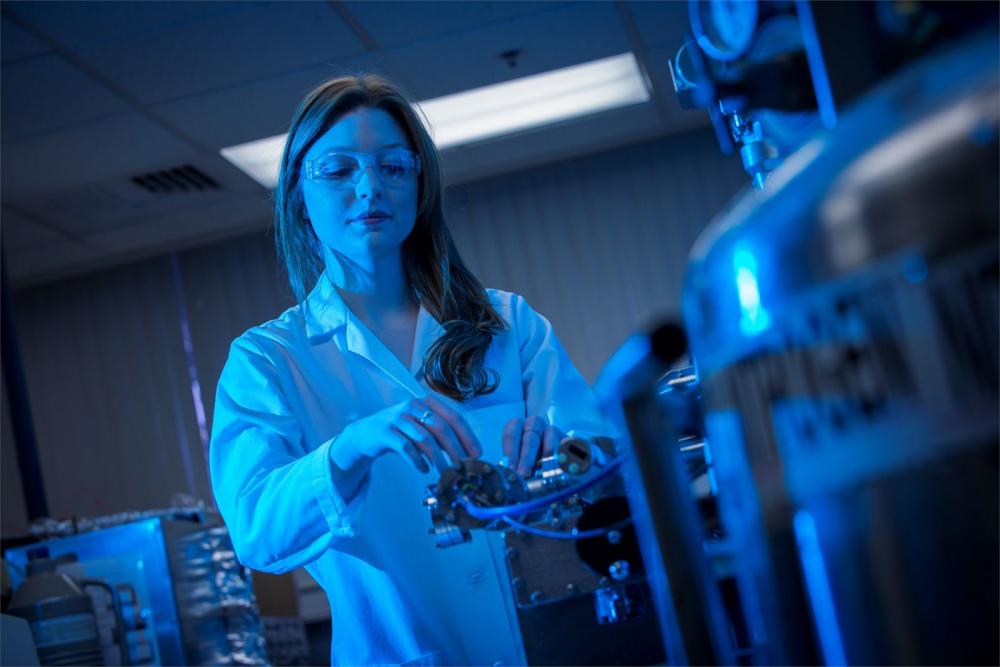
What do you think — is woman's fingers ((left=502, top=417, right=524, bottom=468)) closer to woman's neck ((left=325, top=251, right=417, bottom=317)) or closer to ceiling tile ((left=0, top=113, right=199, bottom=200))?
woman's neck ((left=325, top=251, right=417, bottom=317))

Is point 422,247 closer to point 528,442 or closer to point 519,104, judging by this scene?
point 528,442

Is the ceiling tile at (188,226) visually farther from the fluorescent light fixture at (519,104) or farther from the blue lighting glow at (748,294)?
the blue lighting glow at (748,294)

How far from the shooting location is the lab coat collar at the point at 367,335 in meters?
1.24

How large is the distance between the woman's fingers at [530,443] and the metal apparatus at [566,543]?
2.7 inches

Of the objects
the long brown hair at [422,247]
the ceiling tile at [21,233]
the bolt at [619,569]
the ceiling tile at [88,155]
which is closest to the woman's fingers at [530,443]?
the bolt at [619,569]

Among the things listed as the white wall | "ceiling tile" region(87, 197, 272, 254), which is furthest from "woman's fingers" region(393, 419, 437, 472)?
the white wall

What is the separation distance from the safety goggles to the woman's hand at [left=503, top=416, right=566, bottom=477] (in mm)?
444

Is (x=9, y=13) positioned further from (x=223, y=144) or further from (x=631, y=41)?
(x=631, y=41)

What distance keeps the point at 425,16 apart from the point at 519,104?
1.04 meters

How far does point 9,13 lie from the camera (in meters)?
3.17

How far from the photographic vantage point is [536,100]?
468cm

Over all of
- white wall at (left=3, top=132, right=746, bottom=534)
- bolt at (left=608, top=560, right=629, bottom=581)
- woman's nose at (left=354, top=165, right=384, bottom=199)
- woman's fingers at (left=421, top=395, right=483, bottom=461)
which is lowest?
bolt at (left=608, top=560, right=629, bottom=581)

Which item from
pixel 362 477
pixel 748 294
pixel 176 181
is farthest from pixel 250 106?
pixel 748 294

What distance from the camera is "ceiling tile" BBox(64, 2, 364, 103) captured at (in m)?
3.46
